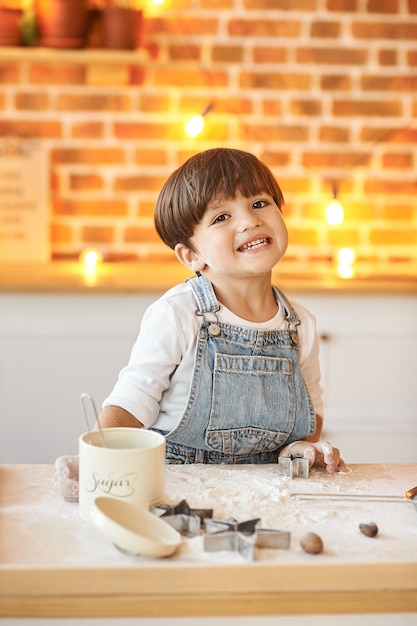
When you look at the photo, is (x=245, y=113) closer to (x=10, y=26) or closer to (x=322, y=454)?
(x=10, y=26)

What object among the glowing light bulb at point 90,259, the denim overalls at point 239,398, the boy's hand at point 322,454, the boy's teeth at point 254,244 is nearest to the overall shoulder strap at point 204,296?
the denim overalls at point 239,398

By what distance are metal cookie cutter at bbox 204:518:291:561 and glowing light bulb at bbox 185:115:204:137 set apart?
212 centimetres

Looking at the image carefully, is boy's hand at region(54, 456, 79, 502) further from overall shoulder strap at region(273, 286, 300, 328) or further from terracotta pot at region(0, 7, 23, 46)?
terracotta pot at region(0, 7, 23, 46)

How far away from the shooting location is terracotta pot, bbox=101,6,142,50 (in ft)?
9.11

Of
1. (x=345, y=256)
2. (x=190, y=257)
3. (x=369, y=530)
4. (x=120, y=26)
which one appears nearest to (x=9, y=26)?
(x=120, y=26)

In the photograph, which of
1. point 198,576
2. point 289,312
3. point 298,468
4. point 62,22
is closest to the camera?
point 198,576

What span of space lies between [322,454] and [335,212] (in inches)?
69.8

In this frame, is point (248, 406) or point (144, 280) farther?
point (144, 280)

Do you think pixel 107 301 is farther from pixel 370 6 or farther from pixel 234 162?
pixel 370 6

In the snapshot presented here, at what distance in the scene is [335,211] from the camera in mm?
2990

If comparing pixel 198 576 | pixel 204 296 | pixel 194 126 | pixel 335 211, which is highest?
pixel 194 126

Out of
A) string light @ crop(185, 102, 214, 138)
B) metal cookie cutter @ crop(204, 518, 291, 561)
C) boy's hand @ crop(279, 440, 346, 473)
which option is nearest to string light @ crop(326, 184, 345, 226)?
string light @ crop(185, 102, 214, 138)

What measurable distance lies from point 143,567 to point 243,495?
0.28 m

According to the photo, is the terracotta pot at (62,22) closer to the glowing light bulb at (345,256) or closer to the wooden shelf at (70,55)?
the wooden shelf at (70,55)
